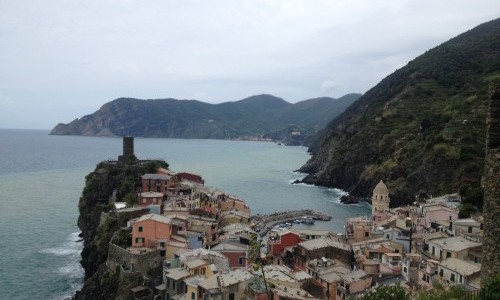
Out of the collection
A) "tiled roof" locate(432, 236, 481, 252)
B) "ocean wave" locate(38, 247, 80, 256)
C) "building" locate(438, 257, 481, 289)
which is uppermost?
"tiled roof" locate(432, 236, 481, 252)

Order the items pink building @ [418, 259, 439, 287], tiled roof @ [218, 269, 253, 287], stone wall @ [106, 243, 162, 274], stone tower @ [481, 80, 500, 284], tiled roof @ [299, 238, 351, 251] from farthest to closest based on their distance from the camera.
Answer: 1. tiled roof @ [299, 238, 351, 251]
2. stone wall @ [106, 243, 162, 274]
3. pink building @ [418, 259, 439, 287]
4. tiled roof @ [218, 269, 253, 287]
5. stone tower @ [481, 80, 500, 284]

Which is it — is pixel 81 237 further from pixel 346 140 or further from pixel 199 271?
pixel 346 140

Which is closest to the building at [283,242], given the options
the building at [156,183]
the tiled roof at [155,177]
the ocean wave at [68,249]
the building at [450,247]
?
the building at [450,247]

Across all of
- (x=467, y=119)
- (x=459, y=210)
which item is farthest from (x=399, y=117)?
(x=459, y=210)

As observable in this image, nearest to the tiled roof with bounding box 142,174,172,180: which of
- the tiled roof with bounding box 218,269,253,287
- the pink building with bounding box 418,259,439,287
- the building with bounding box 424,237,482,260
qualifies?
the tiled roof with bounding box 218,269,253,287

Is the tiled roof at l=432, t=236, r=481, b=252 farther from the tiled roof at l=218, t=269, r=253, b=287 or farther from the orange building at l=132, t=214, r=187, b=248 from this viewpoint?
the orange building at l=132, t=214, r=187, b=248

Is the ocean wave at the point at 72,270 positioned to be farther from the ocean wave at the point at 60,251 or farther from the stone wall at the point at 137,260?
the stone wall at the point at 137,260
